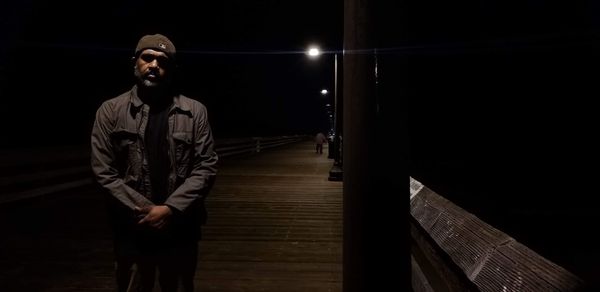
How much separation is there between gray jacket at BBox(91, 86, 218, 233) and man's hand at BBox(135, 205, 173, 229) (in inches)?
1.3

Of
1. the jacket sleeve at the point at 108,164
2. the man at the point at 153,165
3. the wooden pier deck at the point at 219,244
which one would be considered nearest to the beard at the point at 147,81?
the man at the point at 153,165

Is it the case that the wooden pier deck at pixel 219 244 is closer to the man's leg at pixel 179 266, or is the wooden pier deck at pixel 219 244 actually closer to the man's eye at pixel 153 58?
the man's leg at pixel 179 266

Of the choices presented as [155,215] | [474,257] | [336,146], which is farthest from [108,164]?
[336,146]

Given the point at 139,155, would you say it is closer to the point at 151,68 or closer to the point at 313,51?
the point at 151,68

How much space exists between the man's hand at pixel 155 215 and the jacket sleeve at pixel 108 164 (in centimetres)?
3

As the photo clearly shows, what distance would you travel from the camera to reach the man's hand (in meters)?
2.53

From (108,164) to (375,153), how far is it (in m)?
1.53

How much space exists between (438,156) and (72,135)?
4452 cm

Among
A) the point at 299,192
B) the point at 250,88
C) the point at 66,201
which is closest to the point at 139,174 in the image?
the point at 66,201

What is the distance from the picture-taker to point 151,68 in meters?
2.68

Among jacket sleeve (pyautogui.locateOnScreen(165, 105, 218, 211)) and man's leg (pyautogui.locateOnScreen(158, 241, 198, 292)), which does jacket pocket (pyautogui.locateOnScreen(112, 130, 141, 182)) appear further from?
man's leg (pyautogui.locateOnScreen(158, 241, 198, 292))

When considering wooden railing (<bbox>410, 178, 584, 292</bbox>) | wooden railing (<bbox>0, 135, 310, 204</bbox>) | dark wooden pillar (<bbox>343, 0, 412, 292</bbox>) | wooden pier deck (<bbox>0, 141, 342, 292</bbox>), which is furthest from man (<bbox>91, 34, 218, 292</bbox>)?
wooden railing (<bbox>0, 135, 310, 204</bbox>)

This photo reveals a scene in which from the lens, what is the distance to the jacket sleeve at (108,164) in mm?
2533

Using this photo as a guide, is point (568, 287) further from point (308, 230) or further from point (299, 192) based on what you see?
point (299, 192)
